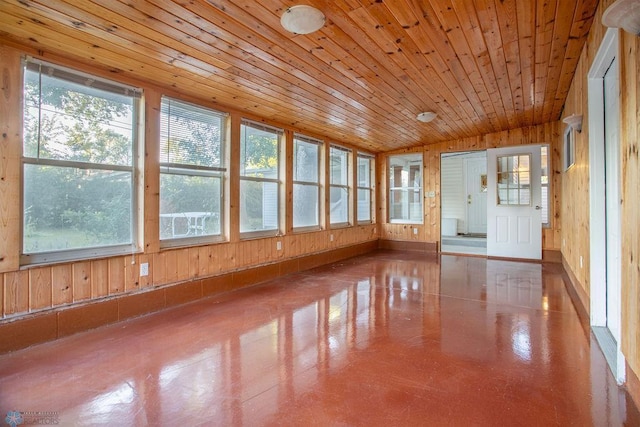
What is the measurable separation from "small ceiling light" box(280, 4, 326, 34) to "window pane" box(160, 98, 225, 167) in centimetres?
174

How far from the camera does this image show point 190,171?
360 cm

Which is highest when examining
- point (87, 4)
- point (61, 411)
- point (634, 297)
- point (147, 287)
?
point (87, 4)

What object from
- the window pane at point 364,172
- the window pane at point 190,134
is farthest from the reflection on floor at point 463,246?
the window pane at point 190,134

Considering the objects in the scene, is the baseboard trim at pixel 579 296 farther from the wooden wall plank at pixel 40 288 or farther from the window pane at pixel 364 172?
the wooden wall plank at pixel 40 288

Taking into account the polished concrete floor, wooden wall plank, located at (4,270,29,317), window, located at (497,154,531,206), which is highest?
window, located at (497,154,531,206)

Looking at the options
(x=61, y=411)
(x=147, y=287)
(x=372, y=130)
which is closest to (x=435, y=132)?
(x=372, y=130)

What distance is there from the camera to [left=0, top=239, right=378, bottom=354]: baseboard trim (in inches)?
93.4

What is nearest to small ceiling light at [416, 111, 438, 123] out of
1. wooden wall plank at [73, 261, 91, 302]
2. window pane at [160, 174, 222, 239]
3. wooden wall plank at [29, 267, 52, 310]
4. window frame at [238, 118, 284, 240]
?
window frame at [238, 118, 284, 240]

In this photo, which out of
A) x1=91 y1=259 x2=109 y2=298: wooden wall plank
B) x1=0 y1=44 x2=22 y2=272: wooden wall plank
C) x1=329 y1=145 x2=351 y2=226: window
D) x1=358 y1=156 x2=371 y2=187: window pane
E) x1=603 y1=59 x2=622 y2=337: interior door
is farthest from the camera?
x1=358 y1=156 x2=371 y2=187: window pane

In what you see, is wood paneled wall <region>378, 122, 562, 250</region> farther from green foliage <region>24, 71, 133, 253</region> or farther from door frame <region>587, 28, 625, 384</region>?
green foliage <region>24, 71, 133, 253</region>

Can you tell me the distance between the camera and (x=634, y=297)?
1.62 m

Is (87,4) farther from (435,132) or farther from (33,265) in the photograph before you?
(435,132)

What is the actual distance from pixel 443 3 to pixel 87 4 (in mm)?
2145

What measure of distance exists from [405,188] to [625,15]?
5948 mm
